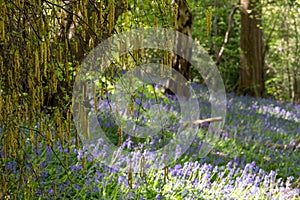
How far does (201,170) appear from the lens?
457cm

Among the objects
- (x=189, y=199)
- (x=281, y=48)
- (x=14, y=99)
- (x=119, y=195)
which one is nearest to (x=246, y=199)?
(x=189, y=199)

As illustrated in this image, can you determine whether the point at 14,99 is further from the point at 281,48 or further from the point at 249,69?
the point at 281,48

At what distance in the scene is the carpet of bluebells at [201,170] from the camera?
12.2 ft

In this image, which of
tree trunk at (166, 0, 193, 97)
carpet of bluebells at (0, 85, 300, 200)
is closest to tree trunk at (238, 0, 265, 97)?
carpet of bluebells at (0, 85, 300, 200)

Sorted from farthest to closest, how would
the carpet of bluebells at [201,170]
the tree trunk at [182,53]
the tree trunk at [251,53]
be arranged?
the tree trunk at [251,53] → the tree trunk at [182,53] → the carpet of bluebells at [201,170]

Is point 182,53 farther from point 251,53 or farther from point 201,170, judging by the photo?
point 201,170

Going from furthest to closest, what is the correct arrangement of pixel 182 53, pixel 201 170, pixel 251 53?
pixel 251 53, pixel 182 53, pixel 201 170

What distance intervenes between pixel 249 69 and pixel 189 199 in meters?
9.37

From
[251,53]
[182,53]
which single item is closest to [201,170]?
[182,53]

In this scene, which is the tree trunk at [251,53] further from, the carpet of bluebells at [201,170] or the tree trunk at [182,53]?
the tree trunk at [182,53]

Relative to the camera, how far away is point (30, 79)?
190cm

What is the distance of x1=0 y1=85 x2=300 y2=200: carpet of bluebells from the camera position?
373cm

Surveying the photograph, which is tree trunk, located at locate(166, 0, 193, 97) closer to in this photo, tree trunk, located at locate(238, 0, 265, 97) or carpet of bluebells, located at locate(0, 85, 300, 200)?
carpet of bluebells, located at locate(0, 85, 300, 200)

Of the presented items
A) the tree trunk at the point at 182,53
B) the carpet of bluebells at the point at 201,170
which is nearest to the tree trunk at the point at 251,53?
the carpet of bluebells at the point at 201,170
